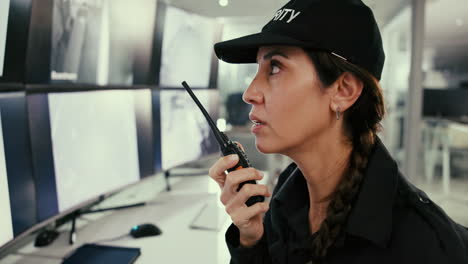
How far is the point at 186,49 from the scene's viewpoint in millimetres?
1564

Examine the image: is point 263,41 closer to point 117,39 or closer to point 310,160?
point 310,160

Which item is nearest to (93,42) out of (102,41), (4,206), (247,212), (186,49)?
(102,41)

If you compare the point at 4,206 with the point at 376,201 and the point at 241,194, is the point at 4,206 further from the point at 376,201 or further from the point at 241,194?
the point at 376,201

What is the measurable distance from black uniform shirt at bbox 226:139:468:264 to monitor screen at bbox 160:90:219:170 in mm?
775

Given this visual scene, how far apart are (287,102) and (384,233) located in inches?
12.0

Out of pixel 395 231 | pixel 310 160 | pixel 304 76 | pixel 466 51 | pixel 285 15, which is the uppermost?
pixel 466 51

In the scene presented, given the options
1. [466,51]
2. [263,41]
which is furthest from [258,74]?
[466,51]

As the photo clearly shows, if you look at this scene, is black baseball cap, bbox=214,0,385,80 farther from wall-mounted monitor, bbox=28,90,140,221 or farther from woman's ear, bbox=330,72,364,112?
wall-mounted monitor, bbox=28,90,140,221

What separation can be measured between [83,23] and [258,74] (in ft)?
2.35

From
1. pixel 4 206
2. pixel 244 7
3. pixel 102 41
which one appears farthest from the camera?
pixel 244 7

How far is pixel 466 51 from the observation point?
24.2 ft

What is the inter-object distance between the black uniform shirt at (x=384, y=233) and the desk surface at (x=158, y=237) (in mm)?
230

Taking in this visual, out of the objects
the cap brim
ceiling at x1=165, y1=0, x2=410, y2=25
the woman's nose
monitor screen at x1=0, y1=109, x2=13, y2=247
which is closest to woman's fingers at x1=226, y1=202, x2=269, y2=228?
the woman's nose

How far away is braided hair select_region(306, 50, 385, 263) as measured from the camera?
66 centimetres
